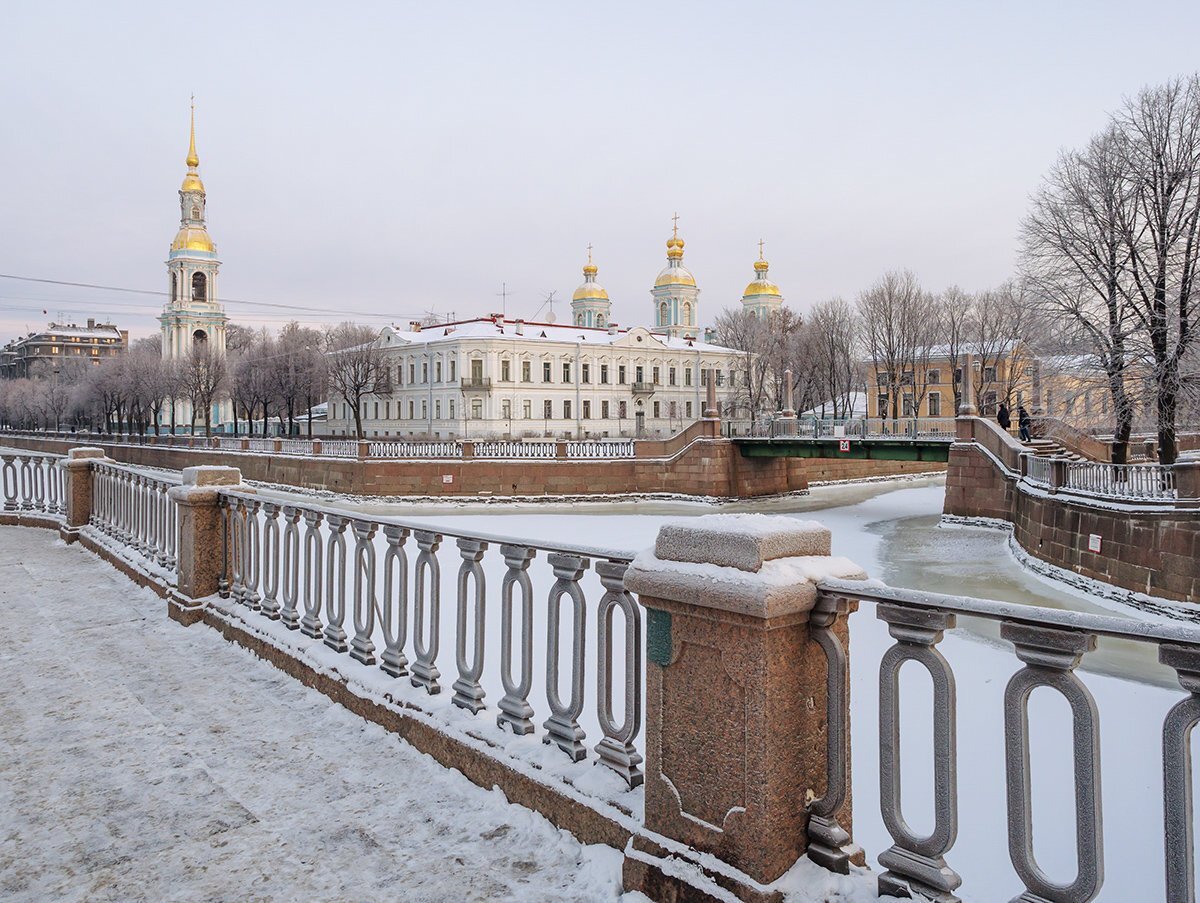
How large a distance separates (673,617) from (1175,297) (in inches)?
1106

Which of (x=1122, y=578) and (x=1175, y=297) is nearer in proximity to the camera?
(x=1122, y=578)

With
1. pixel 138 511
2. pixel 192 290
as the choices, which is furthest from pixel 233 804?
pixel 192 290

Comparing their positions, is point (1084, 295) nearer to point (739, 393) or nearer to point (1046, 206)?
point (1046, 206)

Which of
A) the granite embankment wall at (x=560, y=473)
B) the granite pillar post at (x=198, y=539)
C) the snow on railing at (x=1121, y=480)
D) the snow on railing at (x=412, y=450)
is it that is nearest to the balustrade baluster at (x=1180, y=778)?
the granite pillar post at (x=198, y=539)

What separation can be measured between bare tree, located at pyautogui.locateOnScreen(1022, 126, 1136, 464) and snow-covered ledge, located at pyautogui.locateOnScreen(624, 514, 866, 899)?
87.7ft

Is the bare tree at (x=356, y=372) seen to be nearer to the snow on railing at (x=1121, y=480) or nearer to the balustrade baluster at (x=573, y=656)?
the snow on railing at (x=1121, y=480)

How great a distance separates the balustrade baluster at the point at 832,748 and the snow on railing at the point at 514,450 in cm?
3464

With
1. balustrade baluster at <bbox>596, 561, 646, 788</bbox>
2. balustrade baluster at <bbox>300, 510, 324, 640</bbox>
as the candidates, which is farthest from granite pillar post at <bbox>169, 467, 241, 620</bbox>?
balustrade baluster at <bbox>596, 561, 646, 788</bbox>

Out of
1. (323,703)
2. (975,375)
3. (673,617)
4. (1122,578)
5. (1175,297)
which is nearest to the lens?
(673,617)

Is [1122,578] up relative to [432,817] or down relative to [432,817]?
down

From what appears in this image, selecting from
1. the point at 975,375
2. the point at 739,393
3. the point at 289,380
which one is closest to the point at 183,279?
the point at 289,380

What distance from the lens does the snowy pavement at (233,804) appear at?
127 inches

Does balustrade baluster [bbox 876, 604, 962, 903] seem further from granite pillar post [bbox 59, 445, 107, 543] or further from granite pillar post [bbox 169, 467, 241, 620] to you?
granite pillar post [bbox 59, 445, 107, 543]

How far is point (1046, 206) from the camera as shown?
29.0 meters
